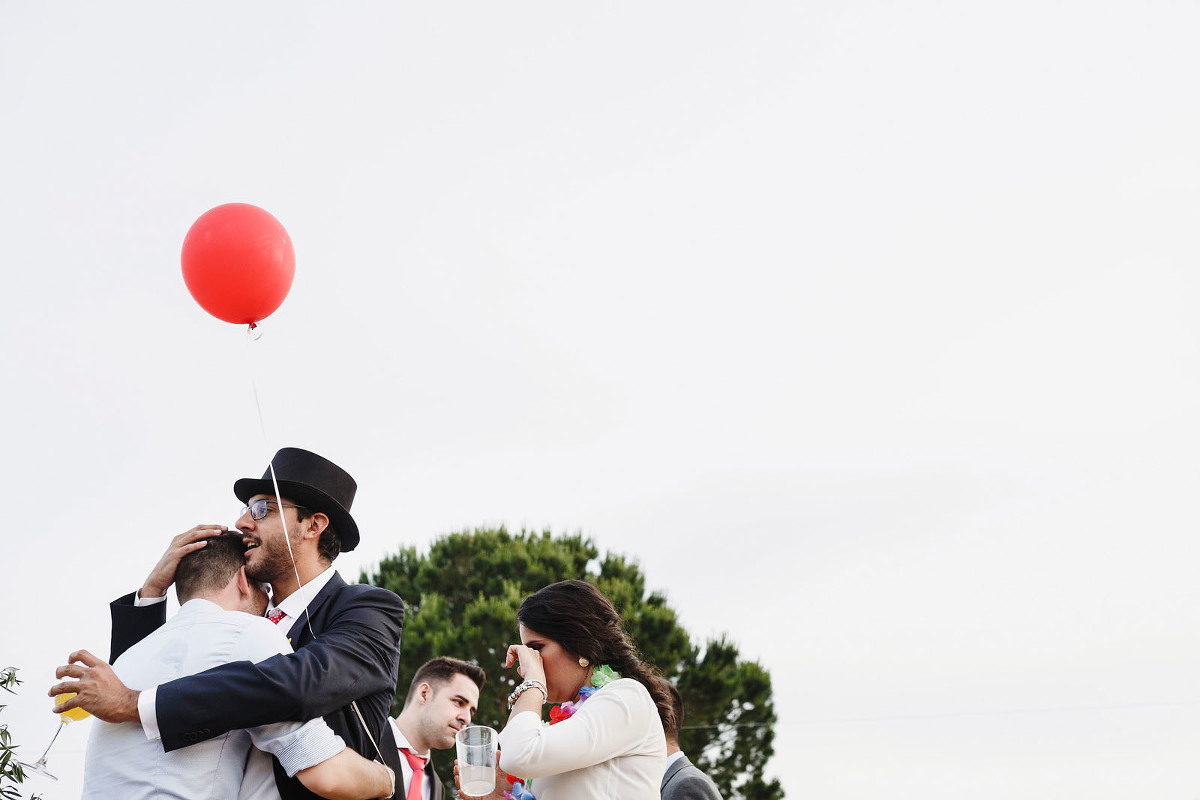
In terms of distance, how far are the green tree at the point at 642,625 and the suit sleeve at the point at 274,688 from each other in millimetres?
12493

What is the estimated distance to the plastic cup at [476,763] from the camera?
2.95 metres

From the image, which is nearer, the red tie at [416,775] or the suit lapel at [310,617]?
the suit lapel at [310,617]

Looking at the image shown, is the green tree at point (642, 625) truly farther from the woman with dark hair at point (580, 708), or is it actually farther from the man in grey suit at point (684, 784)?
the woman with dark hair at point (580, 708)

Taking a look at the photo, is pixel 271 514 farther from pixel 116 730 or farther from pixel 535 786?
pixel 535 786

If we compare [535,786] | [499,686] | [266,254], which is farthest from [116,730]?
[499,686]

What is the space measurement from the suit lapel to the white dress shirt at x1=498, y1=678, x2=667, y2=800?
657 millimetres

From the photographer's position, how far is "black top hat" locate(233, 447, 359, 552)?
3301 mm

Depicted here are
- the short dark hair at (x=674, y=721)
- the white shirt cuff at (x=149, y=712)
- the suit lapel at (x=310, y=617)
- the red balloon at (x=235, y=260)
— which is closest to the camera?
the white shirt cuff at (x=149, y=712)

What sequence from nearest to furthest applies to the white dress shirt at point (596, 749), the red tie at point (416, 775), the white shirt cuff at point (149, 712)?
the white shirt cuff at point (149, 712) < the white dress shirt at point (596, 749) < the red tie at point (416, 775)

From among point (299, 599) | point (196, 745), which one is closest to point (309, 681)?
point (196, 745)

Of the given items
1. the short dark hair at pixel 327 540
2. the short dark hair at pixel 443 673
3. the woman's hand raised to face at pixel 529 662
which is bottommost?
the woman's hand raised to face at pixel 529 662

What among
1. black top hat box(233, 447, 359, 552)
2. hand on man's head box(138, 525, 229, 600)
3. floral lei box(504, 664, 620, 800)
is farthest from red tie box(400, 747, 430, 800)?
hand on man's head box(138, 525, 229, 600)

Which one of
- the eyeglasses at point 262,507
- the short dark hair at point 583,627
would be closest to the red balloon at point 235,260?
the eyeglasses at point 262,507

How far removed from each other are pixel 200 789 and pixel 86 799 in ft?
0.88
